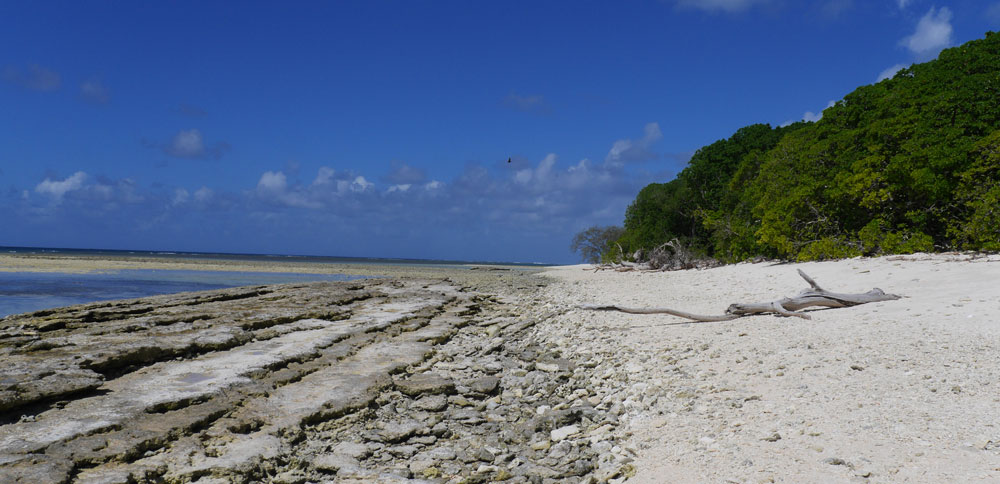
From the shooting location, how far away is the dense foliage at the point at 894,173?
15.2 m

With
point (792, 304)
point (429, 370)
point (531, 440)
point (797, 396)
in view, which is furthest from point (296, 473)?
point (792, 304)

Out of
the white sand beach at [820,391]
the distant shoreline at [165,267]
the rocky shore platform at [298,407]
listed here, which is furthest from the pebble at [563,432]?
the distant shoreline at [165,267]

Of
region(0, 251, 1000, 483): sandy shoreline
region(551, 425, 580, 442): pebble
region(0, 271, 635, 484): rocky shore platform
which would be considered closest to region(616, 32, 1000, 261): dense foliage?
region(0, 251, 1000, 483): sandy shoreline

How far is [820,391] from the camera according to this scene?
4660 mm

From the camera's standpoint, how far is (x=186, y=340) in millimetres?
8523

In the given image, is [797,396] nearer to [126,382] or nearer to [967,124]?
[126,382]

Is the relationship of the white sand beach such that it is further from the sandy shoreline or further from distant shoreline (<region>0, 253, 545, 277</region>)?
distant shoreline (<region>0, 253, 545, 277</region>)

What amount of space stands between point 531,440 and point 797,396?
7.72 feet

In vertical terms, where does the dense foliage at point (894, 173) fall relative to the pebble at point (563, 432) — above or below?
above

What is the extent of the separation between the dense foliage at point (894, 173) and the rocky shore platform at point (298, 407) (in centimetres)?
1376

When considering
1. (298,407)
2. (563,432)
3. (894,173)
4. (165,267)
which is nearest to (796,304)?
(563,432)

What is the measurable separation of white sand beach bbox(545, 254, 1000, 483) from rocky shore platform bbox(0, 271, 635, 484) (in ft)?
1.58

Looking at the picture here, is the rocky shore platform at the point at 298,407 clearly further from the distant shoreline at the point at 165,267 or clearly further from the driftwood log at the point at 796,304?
the distant shoreline at the point at 165,267

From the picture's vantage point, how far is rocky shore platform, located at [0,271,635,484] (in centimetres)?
414
